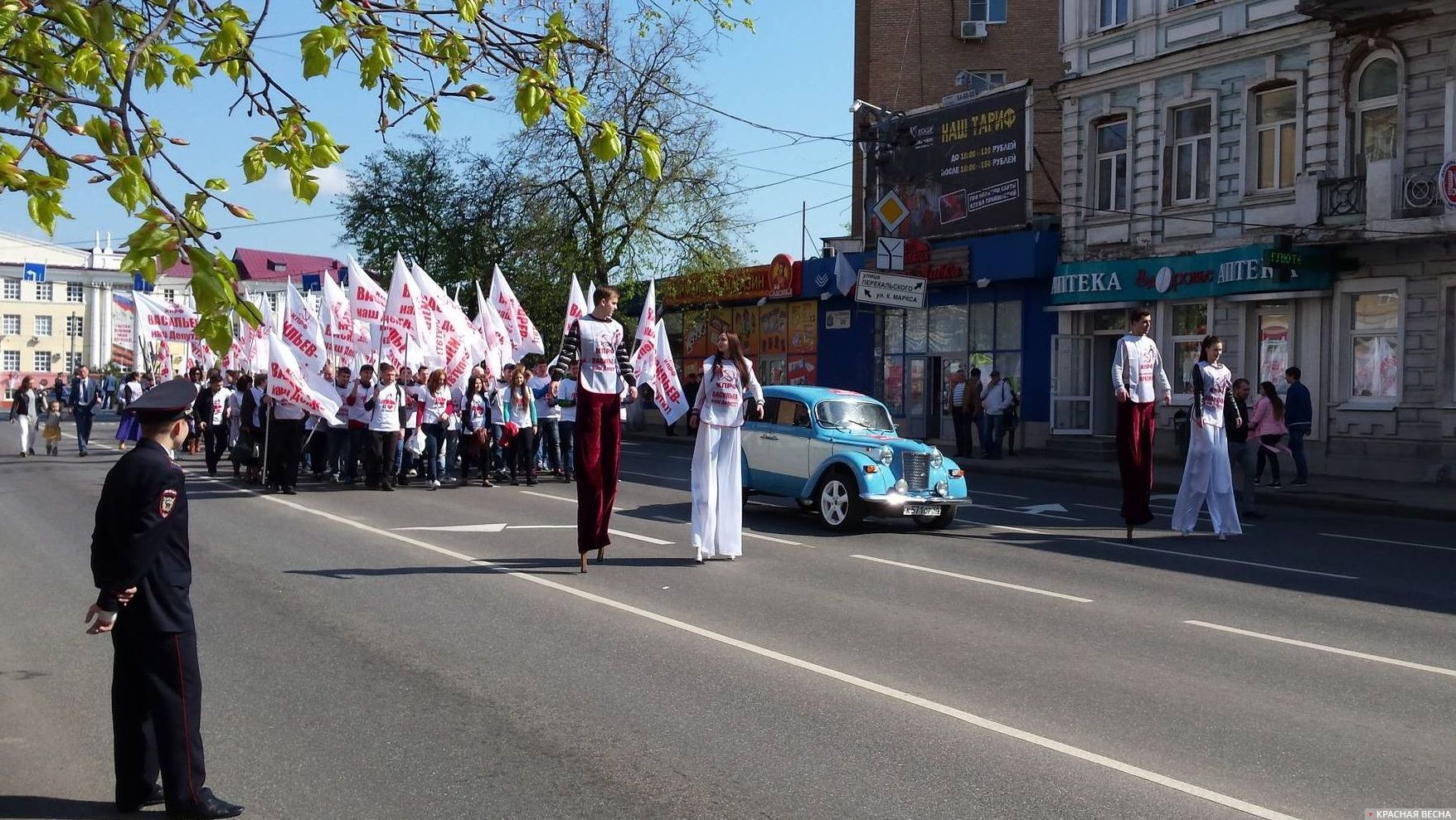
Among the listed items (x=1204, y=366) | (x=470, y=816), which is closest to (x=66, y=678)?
(x=470, y=816)

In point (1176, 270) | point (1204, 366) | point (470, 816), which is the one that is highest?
point (1176, 270)

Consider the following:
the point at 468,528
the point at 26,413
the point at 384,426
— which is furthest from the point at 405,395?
the point at 26,413

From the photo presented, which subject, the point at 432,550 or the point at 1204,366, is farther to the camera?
the point at 1204,366

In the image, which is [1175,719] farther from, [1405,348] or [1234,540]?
[1405,348]

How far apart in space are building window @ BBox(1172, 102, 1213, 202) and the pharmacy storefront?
1532 mm

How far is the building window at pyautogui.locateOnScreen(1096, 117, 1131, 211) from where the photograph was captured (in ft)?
95.9

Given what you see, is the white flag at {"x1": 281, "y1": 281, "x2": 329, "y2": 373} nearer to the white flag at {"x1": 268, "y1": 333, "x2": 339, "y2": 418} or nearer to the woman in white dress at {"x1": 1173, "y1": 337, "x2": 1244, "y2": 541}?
the white flag at {"x1": 268, "y1": 333, "x2": 339, "y2": 418}

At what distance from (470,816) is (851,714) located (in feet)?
7.10

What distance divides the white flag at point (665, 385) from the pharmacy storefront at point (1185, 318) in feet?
37.7

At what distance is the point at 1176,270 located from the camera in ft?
88.7

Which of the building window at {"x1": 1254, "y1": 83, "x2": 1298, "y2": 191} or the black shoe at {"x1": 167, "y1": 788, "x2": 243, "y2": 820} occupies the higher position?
the building window at {"x1": 1254, "y1": 83, "x2": 1298, "y2": 191}

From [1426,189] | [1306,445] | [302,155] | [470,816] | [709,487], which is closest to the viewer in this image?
[470,816]

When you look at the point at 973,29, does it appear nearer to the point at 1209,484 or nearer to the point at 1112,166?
the point at 1112,166

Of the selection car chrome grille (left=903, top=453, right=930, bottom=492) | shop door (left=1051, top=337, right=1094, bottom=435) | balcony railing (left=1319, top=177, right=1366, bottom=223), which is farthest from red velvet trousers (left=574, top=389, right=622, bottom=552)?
shop door (left=1051, top=337, right=1094, bottom=435)
